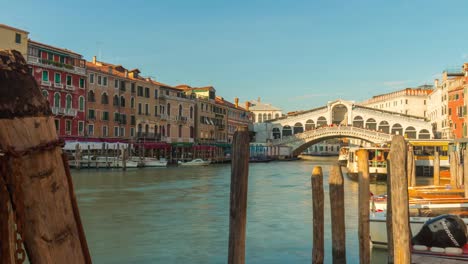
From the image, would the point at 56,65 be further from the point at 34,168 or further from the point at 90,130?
the point at 34,168

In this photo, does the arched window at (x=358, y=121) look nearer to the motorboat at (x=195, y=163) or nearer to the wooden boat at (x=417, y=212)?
the motorboat at (x=195, y=163)

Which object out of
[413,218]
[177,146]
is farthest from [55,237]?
[177,146]

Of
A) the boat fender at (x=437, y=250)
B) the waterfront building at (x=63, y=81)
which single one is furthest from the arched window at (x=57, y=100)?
the boat fender at (x=437, y=250)

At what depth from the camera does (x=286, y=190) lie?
17578 mm

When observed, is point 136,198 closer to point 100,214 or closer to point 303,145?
point 100,214

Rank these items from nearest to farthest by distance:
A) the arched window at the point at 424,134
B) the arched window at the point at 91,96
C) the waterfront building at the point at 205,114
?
the arched window at the point at 91,96 → the waterfront building at the point at 205,114 → the arched window at the point at 424,134

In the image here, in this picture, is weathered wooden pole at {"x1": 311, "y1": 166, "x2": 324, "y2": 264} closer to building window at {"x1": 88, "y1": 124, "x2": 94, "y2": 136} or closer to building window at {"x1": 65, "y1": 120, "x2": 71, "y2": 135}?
building window at {"x1": 65, "y1": 120, "x2": 71, "y2": 135}

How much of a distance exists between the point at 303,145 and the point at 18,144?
45.2 m

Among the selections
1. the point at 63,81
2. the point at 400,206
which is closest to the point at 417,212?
the point at 400,206

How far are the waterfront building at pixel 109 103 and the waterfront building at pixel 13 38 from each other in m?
5.68

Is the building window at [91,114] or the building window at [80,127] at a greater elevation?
the building window at [91,114]

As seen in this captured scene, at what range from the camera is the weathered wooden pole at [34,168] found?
124cm

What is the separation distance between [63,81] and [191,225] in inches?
772

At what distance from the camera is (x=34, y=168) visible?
4.19 feet
